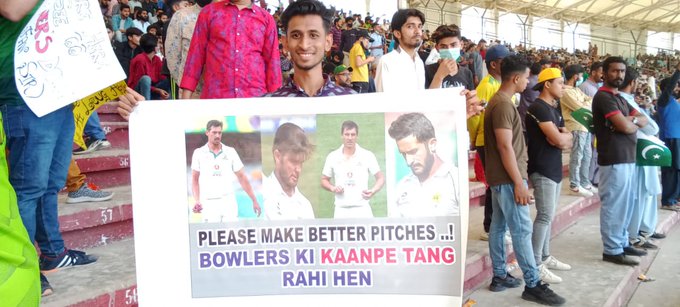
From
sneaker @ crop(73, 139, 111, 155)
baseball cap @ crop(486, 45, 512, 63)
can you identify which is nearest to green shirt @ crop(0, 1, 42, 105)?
sneaker @ crop(73, 139, 111, 155)

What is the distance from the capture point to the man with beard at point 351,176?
1245 millimetres

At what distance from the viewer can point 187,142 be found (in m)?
1.27

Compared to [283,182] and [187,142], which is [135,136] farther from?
[283,182]

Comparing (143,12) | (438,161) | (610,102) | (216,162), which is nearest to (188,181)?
(216,162)

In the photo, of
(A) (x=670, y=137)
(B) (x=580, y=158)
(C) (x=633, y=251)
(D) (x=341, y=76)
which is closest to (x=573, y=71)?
(B) (x=580, y=158)

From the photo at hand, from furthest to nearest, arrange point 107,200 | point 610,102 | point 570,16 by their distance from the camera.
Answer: point 570,16 < point 610,102 < point 107,200

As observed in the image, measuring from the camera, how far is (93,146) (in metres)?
3.41

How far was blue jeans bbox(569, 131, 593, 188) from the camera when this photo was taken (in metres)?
5.39

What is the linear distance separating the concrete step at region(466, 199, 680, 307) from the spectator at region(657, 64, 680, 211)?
1.39 metres

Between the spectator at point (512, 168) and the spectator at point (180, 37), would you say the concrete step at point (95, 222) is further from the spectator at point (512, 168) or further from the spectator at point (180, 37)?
the spectator at point (512, 168)

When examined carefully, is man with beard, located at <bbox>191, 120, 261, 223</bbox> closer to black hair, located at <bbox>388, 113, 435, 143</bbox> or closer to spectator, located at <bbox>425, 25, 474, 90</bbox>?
black hair, located at <bbox>388, 113, 435, 143</bbox>

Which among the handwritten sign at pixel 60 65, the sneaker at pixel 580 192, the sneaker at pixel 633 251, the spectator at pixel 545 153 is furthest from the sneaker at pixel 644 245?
the handwritten sign at pixel 60 65

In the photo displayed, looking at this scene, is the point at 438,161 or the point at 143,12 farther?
the point at 143,12

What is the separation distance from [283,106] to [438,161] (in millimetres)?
408
